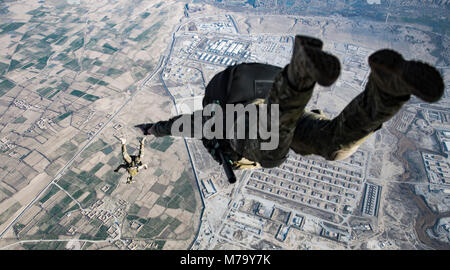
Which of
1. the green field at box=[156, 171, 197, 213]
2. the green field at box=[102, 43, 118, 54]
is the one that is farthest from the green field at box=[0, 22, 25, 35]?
the green field at box=[156, 171, 197, 213]

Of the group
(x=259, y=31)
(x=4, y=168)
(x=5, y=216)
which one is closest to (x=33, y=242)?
(x=5, y=216)

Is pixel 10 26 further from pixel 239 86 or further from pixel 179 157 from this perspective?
pixel 239 86

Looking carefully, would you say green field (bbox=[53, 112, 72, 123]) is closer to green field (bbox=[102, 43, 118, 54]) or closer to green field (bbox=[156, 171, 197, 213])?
green field (bbox=[102, 43, 118, 54])

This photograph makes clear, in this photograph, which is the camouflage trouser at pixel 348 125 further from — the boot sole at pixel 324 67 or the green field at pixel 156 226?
the green field at pixel 156 226

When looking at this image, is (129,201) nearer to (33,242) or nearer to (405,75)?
(33,242)

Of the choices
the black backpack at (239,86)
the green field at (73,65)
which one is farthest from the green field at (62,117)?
the black backpack at (239,86)

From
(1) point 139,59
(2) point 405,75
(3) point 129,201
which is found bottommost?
(3) point 129,201
